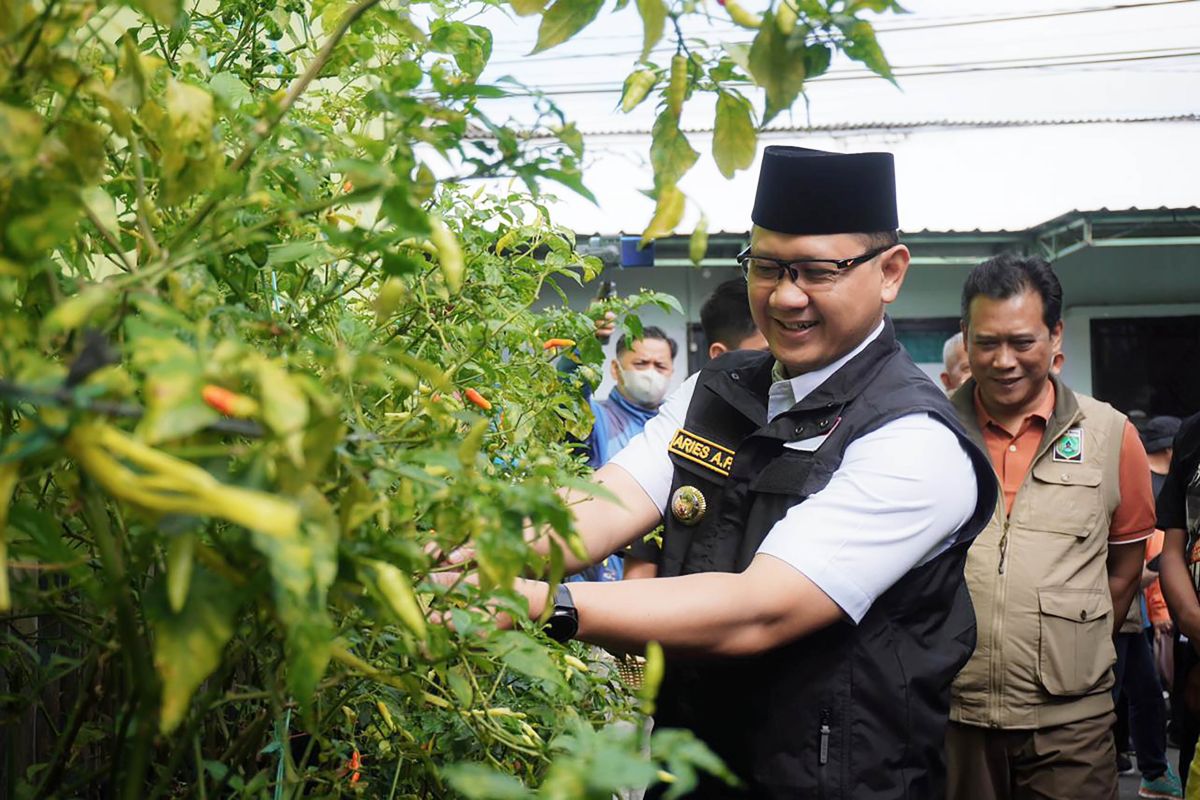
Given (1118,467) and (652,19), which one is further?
(1118,467)

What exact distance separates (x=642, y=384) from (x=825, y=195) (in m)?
3.62

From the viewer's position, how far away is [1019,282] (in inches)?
140

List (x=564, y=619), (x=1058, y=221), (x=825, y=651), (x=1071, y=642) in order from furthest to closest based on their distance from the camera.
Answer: (x=1058, y=221), (x=1071, y=642), (x=825, y=651), (x=564, y=619)

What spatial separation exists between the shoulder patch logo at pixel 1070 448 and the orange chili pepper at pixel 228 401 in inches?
124

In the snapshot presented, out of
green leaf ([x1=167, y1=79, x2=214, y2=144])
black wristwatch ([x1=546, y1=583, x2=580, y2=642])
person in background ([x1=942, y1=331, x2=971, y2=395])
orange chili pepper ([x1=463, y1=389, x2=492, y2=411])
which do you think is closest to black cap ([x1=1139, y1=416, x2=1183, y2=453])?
person in background ([x1=942, y1=331, x2=971, y2=395])

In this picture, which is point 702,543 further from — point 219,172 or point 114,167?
point 219,172

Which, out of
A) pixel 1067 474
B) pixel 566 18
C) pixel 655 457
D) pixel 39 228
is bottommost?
pixel 1067 474

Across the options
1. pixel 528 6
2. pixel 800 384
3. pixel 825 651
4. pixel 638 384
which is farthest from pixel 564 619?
pixel 638 384

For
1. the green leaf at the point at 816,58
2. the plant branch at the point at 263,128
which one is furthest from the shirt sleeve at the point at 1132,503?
the plant branch at the point at 263,128

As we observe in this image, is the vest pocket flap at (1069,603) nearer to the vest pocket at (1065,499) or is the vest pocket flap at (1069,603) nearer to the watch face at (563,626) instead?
the vest pocket at (1065,499)

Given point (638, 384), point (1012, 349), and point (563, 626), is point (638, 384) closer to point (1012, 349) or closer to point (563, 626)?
point (1012, 349)

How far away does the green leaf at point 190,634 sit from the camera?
778mm

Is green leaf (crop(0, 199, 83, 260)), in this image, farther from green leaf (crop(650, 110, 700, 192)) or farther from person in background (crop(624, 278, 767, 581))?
person in background (crop(624, 278, 767, 581))

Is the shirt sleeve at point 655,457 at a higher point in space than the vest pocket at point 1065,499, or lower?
higher
